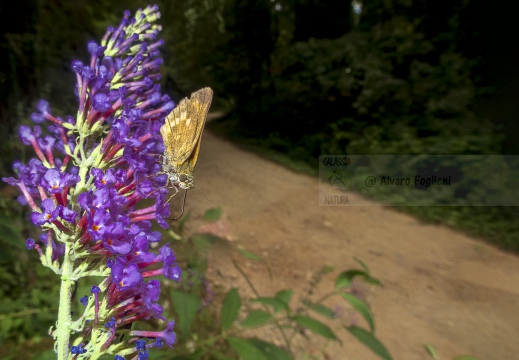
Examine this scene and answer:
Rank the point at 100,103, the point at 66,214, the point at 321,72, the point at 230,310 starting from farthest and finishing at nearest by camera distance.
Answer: the point at 321,72 → the point at 230,310 → the point at 100,103 → the point at 66,214

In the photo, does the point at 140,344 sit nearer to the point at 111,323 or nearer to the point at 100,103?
the point at 111,323

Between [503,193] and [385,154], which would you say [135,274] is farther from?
[385,154]

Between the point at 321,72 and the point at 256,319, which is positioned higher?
the point at 321,72

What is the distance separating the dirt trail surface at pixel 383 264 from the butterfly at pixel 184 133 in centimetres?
137

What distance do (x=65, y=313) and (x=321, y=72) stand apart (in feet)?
33.8

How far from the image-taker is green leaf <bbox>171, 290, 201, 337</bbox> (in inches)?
63.3

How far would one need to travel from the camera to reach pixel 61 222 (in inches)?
38.1

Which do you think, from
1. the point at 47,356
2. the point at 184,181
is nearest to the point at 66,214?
the point at 47,356

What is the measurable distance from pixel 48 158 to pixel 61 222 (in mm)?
278

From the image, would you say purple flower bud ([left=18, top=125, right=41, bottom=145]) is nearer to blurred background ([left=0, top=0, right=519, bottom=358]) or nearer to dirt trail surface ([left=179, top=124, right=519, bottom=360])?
dirt trail surface ([left=179, top=124, right=519, bottom=360])

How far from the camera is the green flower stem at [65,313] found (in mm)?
931

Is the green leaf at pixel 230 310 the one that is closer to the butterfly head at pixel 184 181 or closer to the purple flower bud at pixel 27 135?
the butterfly head at pixel 184 181

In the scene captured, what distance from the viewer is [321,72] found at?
418 inches


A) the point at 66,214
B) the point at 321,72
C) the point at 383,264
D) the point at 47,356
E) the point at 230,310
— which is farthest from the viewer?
the point at 321,72
